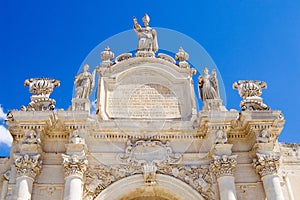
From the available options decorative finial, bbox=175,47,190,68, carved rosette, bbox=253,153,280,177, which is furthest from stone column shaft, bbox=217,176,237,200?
decorative finial, bbox=175,47,190,68

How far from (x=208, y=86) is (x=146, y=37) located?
10.6 feet

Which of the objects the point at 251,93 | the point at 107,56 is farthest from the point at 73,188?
the point at 251,93

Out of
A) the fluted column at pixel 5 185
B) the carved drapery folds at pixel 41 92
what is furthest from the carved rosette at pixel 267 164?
the fluted column at pixel 5 185

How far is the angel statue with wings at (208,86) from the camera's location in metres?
13.5

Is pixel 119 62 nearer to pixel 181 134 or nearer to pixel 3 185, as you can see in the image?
pixel 181 134

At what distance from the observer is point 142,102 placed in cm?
1397

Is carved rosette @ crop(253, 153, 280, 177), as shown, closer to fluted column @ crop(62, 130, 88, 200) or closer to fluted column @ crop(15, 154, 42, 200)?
fluted column @ crop(62, 130, 88, 200)

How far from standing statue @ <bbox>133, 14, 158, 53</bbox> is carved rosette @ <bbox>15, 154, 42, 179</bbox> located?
5.58 metres

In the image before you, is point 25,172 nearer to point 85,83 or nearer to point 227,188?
point 85,83

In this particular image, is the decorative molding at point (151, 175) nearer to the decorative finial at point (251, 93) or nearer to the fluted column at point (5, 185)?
the fluted column at point (5, 185)

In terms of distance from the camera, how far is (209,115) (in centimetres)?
1239

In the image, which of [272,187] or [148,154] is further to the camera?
[148,154]

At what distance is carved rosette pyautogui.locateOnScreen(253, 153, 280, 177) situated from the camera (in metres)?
11.9

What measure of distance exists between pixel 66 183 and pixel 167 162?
2.86m
